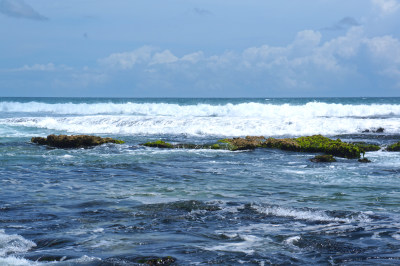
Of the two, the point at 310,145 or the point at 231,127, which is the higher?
the point at 231,127

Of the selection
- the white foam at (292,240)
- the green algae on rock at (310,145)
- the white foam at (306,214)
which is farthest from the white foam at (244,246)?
the green algae on rock at (310,145)

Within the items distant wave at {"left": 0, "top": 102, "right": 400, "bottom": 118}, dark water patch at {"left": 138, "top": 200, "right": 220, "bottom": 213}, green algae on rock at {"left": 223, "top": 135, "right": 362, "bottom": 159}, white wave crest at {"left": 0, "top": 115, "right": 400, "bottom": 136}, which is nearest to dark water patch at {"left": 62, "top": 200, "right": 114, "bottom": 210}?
dark water patch at {"left": 138, "top": 200, "right": 220, "bottom": 213}

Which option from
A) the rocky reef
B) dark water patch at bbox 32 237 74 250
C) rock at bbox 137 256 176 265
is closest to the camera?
rock at bbox 137 256 176 265

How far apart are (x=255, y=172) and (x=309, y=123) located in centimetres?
1700

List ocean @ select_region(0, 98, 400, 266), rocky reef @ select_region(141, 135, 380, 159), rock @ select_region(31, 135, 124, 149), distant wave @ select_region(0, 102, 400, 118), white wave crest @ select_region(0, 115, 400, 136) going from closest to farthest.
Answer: ocean @ select_region(0, 98, 400, 266)
rocky reef @ select_region(141, 135, 380, 159)
rock @ select_region(31, 135, 124, 149)
white wave crest @ select_region(0, 115, 400, 136)
distant wave @ select_region(0, 102, 400, 118)

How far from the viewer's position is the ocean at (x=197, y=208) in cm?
621

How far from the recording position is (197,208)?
873cm

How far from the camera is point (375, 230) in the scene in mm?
7242

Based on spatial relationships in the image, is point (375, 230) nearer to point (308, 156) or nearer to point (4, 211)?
point (4, 211)

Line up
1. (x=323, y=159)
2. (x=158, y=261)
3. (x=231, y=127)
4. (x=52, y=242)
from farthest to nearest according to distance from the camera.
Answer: (x=231, y=127) < (x=323, y=159) < (x=52, y=242) < (x=158, y=261)

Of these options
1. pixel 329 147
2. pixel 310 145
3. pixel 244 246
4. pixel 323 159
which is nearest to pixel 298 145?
pixel 310 145

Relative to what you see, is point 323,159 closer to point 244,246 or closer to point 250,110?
point 244,246

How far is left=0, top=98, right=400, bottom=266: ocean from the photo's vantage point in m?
6.21

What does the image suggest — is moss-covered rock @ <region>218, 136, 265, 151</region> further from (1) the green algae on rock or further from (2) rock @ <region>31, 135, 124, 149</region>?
(2) rock @ <region>31, 135, 124, 149</region>
